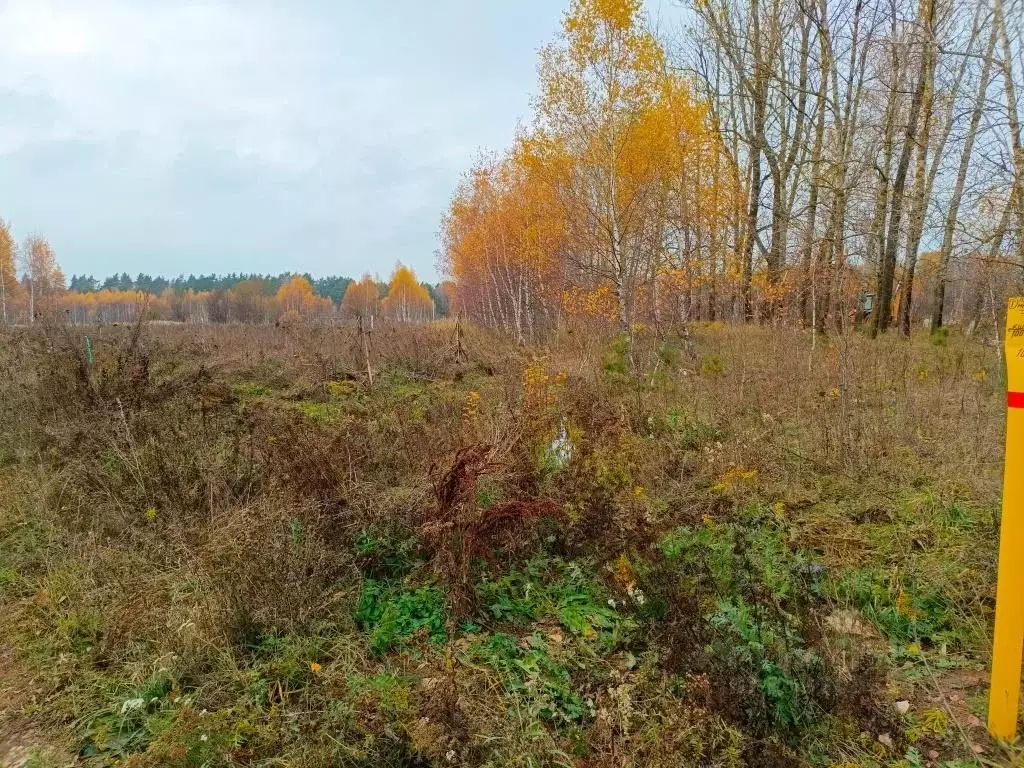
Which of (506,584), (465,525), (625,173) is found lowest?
(506,584)

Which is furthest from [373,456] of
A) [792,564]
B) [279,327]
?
[279,327]

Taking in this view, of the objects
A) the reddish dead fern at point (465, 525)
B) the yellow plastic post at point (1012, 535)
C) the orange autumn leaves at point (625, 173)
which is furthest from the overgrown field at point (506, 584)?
the orange autumn leaves at point (625, 173)

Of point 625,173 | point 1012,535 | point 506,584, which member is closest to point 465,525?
point 506,584

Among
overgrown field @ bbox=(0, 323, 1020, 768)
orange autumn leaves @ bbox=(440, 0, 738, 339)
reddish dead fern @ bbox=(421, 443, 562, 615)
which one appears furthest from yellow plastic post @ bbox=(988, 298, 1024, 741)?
orange autumn leaves @ bbox=(440, 0, 738, 339)

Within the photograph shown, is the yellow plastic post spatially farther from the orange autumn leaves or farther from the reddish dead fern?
the orange autumn leaves

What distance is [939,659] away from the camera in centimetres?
274

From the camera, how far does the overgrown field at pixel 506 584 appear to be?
2.44 metres

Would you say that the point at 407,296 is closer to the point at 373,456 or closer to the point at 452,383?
the point at 452,383

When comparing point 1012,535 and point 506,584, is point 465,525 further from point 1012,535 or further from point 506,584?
point 1012,535

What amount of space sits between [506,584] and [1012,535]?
2.65 meters

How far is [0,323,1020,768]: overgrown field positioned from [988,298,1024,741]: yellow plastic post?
1.36ft

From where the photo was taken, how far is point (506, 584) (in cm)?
367

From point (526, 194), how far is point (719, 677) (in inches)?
751

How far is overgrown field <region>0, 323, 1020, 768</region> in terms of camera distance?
2438mm
